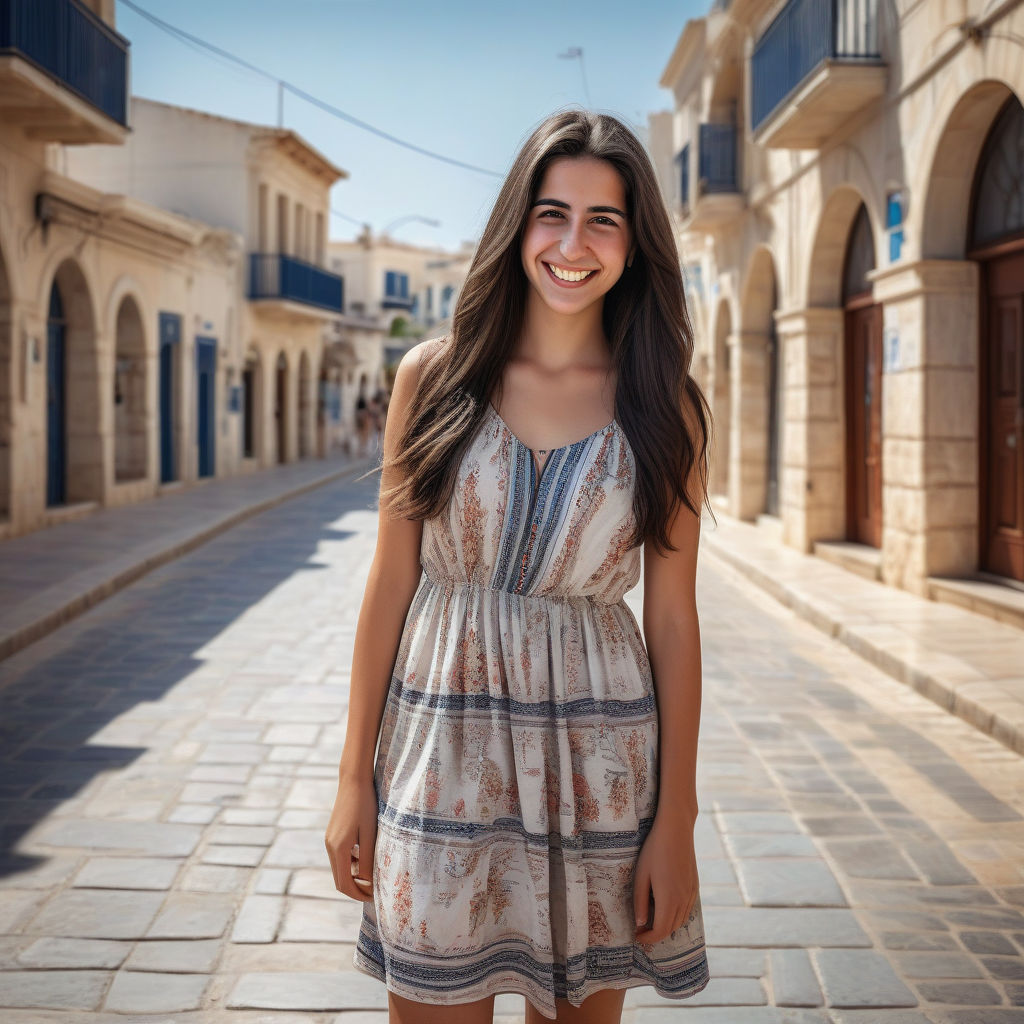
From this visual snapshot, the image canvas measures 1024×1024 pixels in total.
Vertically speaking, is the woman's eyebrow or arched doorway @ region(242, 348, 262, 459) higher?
arched doorway @ region(242, 348, 262, 459)

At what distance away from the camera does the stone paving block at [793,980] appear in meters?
3.35

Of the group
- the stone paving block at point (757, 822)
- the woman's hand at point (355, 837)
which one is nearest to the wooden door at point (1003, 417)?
the stone paving block at point (757, 822)

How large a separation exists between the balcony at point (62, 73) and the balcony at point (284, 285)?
1267 cm

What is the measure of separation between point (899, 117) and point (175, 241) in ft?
45.9

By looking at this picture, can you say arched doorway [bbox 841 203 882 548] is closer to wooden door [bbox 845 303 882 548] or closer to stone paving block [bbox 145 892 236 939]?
wooden door [bbox 845 303 882 548]

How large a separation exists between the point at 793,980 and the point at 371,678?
203cm

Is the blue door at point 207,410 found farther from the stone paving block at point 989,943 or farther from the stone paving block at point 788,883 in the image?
the stone paving block at point 989,943

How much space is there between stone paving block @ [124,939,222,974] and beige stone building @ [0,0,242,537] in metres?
10.8

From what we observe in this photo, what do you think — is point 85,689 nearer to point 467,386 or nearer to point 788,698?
point 788,698

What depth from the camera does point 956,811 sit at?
5051 mm

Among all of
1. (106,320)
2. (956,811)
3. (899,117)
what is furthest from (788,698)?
(106,320)

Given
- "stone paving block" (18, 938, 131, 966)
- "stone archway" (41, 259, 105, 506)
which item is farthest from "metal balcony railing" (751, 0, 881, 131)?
"stone paving block" (18, 938, 131, 966)

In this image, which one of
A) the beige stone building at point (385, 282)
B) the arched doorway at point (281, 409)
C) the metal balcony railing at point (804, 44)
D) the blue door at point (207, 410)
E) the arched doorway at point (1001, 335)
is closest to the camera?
the arched doorway at point (1001, 335)

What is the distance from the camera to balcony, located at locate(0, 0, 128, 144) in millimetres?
12320
